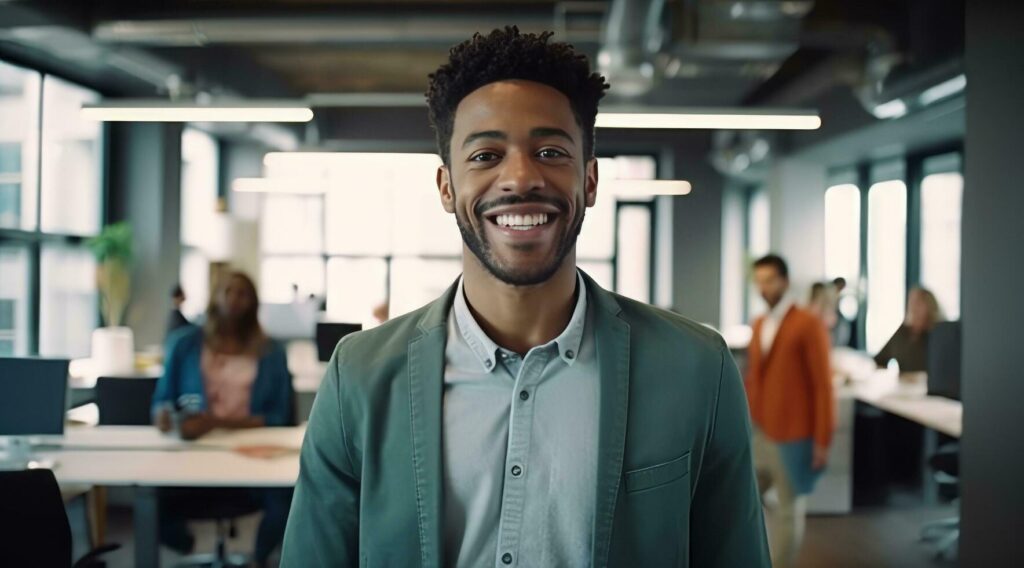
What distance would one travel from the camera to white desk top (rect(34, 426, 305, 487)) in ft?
10.4

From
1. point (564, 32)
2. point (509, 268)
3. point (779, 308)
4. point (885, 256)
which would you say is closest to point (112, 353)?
point (564, 32)

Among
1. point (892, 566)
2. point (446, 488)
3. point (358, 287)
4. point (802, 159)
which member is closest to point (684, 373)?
point (446, 488)

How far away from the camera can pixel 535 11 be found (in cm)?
652

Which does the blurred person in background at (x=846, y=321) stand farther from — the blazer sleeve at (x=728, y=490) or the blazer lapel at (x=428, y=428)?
the blazer lapel at (x=428, y=428)

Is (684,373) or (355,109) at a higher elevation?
(355,109)

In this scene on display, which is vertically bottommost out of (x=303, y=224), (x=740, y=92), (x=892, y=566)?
(x=892, y=566)

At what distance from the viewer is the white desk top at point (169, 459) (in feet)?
10.4

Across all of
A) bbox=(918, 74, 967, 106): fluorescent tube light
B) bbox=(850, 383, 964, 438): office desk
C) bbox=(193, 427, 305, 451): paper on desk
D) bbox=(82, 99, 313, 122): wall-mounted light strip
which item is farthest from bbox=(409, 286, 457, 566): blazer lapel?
bbox=(918, 74, 967, 106): fluorescent tube light

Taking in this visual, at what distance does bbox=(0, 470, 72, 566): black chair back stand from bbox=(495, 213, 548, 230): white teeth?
200cm

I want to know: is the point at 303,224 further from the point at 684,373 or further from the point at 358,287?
the point at 684,373

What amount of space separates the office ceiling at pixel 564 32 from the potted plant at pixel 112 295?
1344 mm

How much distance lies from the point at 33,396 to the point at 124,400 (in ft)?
2.62

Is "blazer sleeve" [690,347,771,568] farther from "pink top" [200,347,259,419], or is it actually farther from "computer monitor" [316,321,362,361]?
"computer monitor" [316,321,362,361]

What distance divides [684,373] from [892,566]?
4.01m
